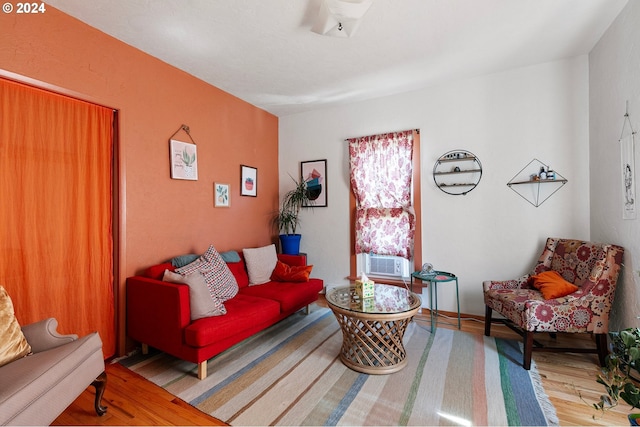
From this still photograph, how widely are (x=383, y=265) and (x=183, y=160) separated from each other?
283cm

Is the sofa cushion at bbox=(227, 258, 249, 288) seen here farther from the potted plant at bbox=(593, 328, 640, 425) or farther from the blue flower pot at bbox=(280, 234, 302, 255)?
the potted plant at bbox=(593, 328, 640, 425)

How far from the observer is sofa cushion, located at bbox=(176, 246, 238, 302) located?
2.62 m

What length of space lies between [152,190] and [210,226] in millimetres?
813

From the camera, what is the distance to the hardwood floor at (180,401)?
1.72 meters

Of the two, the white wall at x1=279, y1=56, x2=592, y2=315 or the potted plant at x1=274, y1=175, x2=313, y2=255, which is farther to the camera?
the potted plant at x1=274, y1=175, x2=313, y2=255

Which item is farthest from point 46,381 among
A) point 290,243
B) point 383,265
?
point 383,265

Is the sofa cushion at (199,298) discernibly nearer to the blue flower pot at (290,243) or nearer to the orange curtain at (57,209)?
the orange curtain at (57,209)

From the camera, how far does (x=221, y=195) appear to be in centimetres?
353

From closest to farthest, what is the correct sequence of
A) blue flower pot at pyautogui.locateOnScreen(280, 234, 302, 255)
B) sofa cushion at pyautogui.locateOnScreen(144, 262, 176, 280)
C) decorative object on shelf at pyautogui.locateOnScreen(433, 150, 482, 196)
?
sofa cushion at pyautogui.locateOnScreen(144, 262, 176, 280) → decorative object on shelf at pyautogui.locateOnScreen(433, 150, 482, 196) → blue flower pot at pyautogui.locateOnScreen(280, 234, 302, 255)

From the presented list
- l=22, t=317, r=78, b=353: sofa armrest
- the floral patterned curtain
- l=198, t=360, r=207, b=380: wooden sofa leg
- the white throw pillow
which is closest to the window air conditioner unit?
the floral patterned curtain

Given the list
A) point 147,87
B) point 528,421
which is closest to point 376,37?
point 147,87

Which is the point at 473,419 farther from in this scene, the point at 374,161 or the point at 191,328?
the point at 374,161

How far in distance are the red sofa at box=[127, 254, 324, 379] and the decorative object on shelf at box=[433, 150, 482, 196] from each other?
231 centimetres

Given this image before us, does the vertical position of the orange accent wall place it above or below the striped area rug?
above
